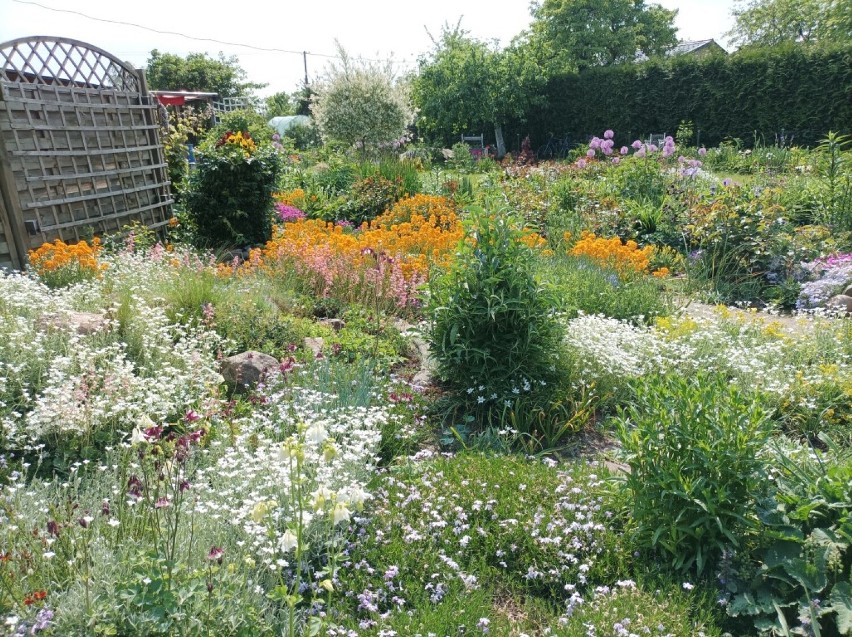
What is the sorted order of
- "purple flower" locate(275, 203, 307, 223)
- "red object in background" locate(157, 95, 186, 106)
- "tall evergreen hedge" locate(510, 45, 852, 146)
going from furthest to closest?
"red object in background" locate(157, 95, 186, 106)
"tall evergreen hedge" locate(510, 45, 852, 146)
"purple flower" locate(275, 203, 307, 223)

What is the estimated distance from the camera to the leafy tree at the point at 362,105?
1672 cm

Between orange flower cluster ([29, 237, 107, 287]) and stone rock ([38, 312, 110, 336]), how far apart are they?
5.27 ft

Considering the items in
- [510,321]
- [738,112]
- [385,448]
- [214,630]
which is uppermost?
[738,112]

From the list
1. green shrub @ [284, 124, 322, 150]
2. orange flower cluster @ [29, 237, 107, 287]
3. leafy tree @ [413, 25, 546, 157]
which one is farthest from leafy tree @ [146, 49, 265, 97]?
orange flower cluster @ [29, 237, 107, 287]

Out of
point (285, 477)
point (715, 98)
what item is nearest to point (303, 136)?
point (715, 98)

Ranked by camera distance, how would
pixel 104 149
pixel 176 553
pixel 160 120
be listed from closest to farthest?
pixel 176 553 < pixel 104 149 < pixel 160 120

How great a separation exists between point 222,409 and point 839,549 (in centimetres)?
339

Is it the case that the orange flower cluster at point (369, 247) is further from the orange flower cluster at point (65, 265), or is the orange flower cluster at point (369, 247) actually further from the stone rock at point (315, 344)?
the orange flower cluster at point (65, 265)

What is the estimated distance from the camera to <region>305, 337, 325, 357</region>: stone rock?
5062 mm

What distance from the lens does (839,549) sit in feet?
8.25

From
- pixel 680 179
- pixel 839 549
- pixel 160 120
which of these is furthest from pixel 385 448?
pixel 160 120

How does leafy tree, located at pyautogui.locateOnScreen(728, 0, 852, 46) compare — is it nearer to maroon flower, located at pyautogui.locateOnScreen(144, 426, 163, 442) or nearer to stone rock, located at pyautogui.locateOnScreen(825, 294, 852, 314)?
stone rock, located at pyautogui.locateOnScreen(825, 294, 852, 314)

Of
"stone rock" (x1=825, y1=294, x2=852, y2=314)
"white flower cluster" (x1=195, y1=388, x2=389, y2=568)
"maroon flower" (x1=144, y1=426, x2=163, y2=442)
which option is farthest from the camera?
"stone rock" (x1=825, y1=294, x2=852, y2=314)

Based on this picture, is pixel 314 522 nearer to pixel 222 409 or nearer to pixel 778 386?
pixel 222 409
